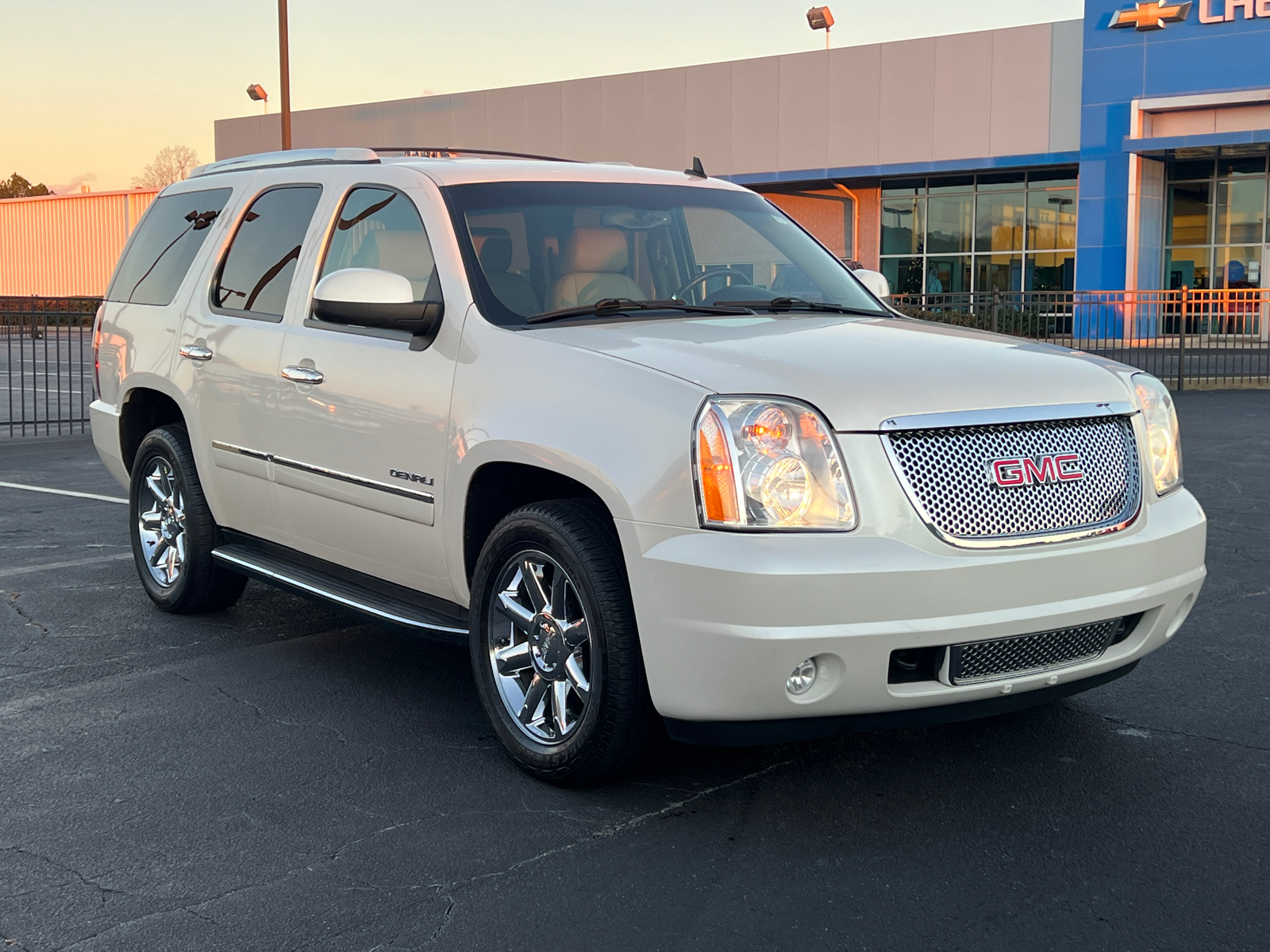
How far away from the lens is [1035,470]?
12.0 feet

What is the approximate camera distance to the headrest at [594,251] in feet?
15.5

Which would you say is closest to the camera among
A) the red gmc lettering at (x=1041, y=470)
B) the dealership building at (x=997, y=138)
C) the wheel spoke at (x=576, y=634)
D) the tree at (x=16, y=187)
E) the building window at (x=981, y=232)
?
the red gmc lettering at (x=1041, y=470)

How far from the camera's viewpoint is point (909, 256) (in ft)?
124

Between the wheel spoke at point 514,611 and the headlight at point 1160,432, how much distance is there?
A: 6.40ft

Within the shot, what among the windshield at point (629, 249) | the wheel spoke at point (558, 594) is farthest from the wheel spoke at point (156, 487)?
the wheel spoke at point (558, 594)

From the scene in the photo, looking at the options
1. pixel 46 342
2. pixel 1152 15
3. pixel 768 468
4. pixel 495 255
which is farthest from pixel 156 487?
pixel 1152 15

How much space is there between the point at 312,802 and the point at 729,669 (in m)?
1.34

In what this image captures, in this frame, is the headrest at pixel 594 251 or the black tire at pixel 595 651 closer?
the black tire at pixel 595 651

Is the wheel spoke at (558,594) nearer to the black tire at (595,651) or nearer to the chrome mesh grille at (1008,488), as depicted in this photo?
the black tire at (595,651)

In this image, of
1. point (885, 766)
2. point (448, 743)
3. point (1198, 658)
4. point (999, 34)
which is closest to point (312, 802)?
point (448, 743)

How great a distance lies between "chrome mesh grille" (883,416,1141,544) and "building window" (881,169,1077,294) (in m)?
32.1

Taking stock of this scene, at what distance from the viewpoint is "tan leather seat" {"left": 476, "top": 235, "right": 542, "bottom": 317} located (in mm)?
4453

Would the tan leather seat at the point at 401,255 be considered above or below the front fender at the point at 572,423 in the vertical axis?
above

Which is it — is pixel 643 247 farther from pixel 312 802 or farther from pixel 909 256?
pixel 909 256
